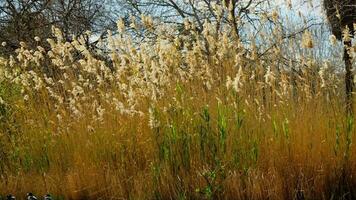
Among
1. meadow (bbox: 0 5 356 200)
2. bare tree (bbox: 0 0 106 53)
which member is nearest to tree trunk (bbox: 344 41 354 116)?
meadow (bbox: 0 5 356 200)

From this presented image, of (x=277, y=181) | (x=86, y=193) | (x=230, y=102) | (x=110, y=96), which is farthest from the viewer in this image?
(x=110, y=96)

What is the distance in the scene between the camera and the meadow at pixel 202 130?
12.2 feet

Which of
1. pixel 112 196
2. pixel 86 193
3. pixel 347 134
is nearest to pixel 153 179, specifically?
pixel 112 196

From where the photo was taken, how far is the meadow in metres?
3.72

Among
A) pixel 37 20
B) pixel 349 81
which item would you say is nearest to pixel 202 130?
pixel 349 81

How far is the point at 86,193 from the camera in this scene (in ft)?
14.8

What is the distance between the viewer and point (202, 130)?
13.4 feet

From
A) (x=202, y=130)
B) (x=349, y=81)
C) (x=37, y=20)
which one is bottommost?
(x=202, y=130)

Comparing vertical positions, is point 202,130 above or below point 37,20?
below

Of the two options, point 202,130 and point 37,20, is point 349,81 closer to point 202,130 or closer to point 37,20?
point 202,130

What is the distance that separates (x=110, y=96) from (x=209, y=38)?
4.07 ft

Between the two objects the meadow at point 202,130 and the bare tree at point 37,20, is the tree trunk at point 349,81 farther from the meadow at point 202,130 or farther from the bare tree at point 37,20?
the bare tree at point 37,20

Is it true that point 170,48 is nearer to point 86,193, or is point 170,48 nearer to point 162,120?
point 162,120

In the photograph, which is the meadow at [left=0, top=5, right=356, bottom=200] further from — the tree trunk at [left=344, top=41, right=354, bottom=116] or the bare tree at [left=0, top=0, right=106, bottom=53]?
the bare tree at [left=0, top=0, right=106, bottom=53]
